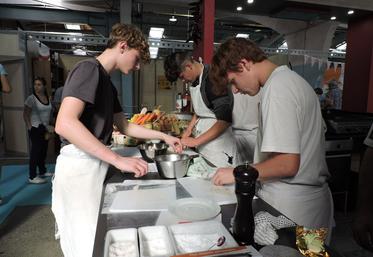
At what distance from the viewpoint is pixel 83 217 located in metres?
1.55

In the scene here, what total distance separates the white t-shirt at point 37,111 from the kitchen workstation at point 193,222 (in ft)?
12.7

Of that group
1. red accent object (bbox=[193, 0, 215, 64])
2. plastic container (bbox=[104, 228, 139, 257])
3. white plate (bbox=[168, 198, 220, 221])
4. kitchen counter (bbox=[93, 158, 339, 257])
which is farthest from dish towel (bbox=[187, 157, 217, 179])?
red accent object (bbox=[193, 0, 215, 64])

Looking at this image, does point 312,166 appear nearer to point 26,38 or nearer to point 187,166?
point 187,166

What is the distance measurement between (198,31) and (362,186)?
9.68 ft

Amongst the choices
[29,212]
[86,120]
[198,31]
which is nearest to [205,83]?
[86,120]

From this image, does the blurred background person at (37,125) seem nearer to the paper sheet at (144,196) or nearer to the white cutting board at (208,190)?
the paper sheet at (144,196)

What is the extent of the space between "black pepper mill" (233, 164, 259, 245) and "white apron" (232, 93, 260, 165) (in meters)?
1.77

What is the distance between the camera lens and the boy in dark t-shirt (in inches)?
54.9

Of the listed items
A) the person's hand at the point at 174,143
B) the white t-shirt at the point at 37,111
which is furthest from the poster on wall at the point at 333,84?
the white t-shirt at the point at 37,111

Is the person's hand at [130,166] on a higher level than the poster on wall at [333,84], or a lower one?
lower

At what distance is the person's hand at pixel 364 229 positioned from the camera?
123 centimetres

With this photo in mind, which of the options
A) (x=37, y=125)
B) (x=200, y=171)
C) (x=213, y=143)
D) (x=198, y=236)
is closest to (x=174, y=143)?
(x=200, y=171)

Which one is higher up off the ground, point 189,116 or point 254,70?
point 254,70

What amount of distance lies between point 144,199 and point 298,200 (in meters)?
0.71
